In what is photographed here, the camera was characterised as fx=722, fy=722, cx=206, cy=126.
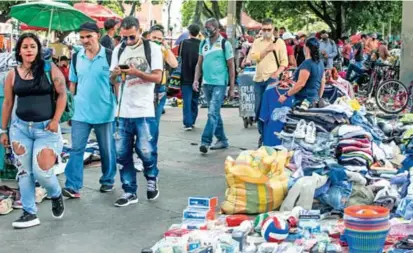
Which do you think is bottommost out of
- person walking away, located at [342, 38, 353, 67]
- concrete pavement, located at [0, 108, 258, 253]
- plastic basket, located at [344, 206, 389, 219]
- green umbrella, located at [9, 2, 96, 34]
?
concrete pavement, located at [0, 108, 258, 253]

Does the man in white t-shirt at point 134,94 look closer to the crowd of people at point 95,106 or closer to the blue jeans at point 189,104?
the crowd of people at point 95,106

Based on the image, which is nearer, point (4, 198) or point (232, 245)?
point (232, 245)

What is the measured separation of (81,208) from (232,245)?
221cm

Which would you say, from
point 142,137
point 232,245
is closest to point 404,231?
point 232,245

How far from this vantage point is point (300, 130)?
25.0ft

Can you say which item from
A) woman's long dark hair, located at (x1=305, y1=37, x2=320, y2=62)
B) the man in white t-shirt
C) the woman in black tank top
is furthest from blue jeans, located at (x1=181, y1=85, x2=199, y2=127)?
the woman in black tank top

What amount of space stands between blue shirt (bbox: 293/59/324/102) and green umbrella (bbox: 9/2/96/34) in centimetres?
377

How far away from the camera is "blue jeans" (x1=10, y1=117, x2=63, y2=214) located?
6.18 meters

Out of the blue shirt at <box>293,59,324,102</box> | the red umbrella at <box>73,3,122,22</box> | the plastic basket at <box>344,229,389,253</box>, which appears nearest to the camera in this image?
the plastic basket at <box>344,229,389,253</box>

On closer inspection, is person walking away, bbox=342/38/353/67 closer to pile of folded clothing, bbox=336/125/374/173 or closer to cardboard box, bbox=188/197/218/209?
pile of folded clothing, bbox=336/125/374/173

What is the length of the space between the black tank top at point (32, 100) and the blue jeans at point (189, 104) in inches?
235

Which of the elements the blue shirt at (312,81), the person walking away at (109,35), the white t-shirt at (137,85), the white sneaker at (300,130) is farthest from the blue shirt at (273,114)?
the person walking away at (109,35)

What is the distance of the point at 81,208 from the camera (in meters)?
6.96

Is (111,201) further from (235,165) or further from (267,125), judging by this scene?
(267,125)
